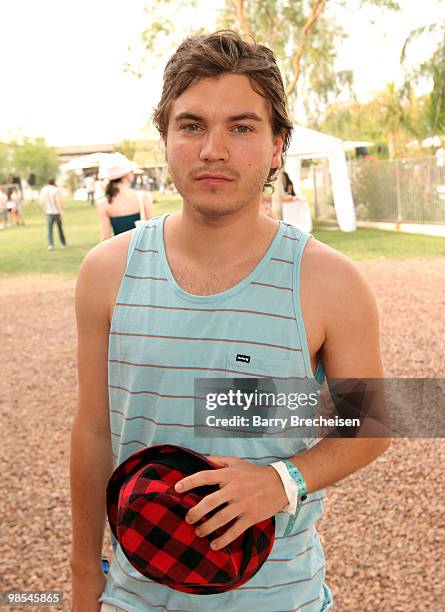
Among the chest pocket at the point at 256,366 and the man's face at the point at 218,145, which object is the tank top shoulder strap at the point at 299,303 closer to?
the chest pocket at the point at 256,366

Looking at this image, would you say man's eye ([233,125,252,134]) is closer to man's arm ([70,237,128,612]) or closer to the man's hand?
man's arm ([70,237,128,612])

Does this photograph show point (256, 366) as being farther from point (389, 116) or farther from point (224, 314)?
point (389, 116)

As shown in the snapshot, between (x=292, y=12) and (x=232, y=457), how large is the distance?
21.0 m

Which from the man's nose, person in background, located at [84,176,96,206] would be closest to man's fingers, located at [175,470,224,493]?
the man's nose

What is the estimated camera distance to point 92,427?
5.41 feet

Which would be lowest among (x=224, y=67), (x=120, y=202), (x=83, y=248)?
(x=83, y=248)

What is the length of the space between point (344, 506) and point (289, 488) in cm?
319

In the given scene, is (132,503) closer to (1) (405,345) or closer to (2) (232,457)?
(2) (232,457)

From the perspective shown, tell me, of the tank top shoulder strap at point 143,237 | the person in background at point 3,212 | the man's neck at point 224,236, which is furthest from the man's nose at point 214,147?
the person in background at point 3,212

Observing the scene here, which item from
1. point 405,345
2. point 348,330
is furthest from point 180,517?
point 405,345

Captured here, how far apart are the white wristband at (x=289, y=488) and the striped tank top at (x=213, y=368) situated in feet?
0.19

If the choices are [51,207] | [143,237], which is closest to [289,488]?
[143,237]

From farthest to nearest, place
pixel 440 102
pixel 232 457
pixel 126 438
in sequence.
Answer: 1. pixel 440 102
2. pixel 126 438
3. pixel 232 457

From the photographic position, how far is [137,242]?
5.30 feet
